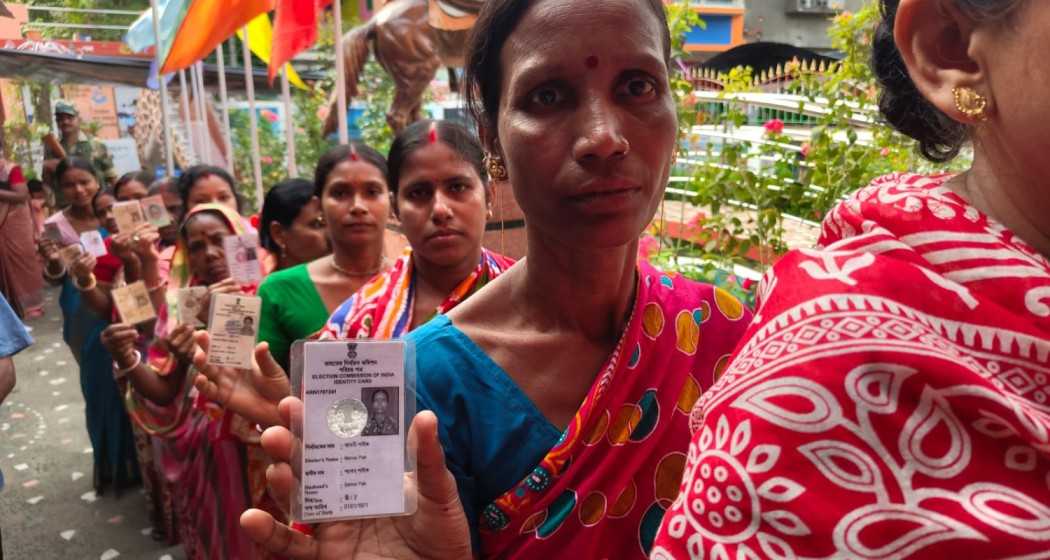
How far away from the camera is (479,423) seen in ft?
3.71

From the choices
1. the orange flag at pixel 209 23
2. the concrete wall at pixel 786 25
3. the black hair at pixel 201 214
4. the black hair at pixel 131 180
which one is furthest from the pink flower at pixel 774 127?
the concrete wall at pixel 786 25

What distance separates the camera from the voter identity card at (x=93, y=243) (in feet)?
13.9

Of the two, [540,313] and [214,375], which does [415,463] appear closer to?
[540,313]

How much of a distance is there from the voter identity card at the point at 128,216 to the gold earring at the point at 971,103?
161 inches

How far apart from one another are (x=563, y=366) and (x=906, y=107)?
0.59 metres

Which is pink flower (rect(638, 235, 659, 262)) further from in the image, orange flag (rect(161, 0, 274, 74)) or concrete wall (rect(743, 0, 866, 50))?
concrete wall (rect(743, 0, 866, 50))

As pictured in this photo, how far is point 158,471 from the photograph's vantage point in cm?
401

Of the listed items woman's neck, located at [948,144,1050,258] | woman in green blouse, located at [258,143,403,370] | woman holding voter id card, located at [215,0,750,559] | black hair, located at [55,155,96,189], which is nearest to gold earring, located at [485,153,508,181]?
woman holding voter id card, located at [215,0,750,559]

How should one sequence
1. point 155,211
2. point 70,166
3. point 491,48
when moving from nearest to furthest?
point 491,48 → point 155,211 → point 70,166

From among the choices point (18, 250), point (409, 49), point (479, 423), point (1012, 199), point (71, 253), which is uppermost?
point (409, 49)

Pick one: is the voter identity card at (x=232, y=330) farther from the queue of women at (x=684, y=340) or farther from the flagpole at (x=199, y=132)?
the flagpole at (x=199, y=132)

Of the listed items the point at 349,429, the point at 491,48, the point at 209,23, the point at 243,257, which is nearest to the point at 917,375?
the point at 349,429

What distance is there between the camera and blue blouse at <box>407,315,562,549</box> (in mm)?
1113

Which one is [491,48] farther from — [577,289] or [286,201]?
[286,201]
